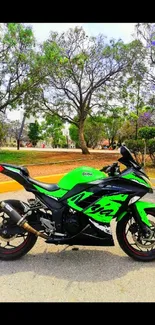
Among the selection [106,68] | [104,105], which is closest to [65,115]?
[104,105]

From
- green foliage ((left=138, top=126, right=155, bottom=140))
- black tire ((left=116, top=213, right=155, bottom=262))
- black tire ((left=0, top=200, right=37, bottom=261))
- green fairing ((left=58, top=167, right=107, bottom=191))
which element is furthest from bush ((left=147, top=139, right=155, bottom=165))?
black tire ((left=0, top=200, right=37, bottom=261))

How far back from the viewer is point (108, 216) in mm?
2861

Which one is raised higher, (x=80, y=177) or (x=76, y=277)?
(x=80, y=177)

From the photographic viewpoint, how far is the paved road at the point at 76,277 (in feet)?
7.67

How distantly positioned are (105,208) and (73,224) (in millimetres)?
372

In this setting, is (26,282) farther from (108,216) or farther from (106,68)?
(106,68)

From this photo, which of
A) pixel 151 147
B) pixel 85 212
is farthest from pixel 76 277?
pixel 151 147

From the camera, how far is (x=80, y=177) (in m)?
2.85

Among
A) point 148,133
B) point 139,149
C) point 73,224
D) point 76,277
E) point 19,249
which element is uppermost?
point 148,133

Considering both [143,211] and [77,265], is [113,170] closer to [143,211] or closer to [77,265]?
[143,211]

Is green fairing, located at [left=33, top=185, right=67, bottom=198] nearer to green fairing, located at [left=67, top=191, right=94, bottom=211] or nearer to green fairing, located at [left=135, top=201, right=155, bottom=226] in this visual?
green fairing, located at [left=67, top=191, right=94, bottom=211]

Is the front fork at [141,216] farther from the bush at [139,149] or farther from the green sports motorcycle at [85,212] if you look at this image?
the bush at [139,149]

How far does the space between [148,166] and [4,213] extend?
340 inches

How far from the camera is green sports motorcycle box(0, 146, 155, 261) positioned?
2.83 metres
